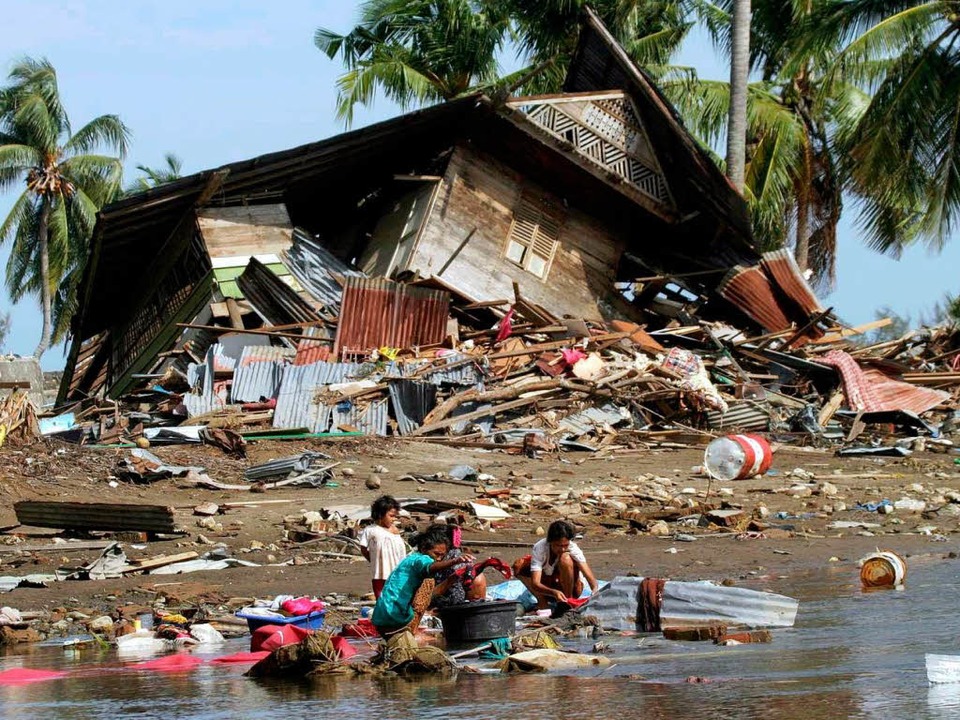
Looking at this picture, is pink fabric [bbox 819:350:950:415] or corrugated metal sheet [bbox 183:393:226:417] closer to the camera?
corrugated metal sheet [bbox 183:393:226:417]

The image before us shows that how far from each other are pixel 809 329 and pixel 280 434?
9094mm

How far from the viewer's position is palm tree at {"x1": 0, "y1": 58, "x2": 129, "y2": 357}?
151ft

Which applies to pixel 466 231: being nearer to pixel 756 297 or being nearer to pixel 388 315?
pixel 388 315

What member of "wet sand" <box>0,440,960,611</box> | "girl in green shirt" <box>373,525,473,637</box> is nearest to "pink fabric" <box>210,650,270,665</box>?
"girl in green shirt" <box>373,525,473,637</box>

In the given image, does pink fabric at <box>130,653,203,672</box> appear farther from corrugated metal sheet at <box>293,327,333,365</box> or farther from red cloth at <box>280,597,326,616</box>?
corrugated metal sheet at <box>293,327,333,365</box>

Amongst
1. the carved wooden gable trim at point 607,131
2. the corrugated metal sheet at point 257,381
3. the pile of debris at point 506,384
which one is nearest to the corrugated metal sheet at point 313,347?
the pile of debris at point 506,384

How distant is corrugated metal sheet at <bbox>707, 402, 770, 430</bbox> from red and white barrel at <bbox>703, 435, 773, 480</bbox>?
351 centimetres

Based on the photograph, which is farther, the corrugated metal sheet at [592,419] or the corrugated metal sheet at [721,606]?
the corrugated metal sheet at [592,419]

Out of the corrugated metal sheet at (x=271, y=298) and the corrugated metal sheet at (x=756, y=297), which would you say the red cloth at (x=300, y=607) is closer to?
the corrugated metal sheet at (x=271, y=298)

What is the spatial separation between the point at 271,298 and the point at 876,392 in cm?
939

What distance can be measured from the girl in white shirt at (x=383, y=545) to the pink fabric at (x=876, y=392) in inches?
489

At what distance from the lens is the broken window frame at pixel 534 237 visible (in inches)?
936

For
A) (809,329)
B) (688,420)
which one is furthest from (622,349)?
(809,329)

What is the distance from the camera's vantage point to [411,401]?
60.5 feet
